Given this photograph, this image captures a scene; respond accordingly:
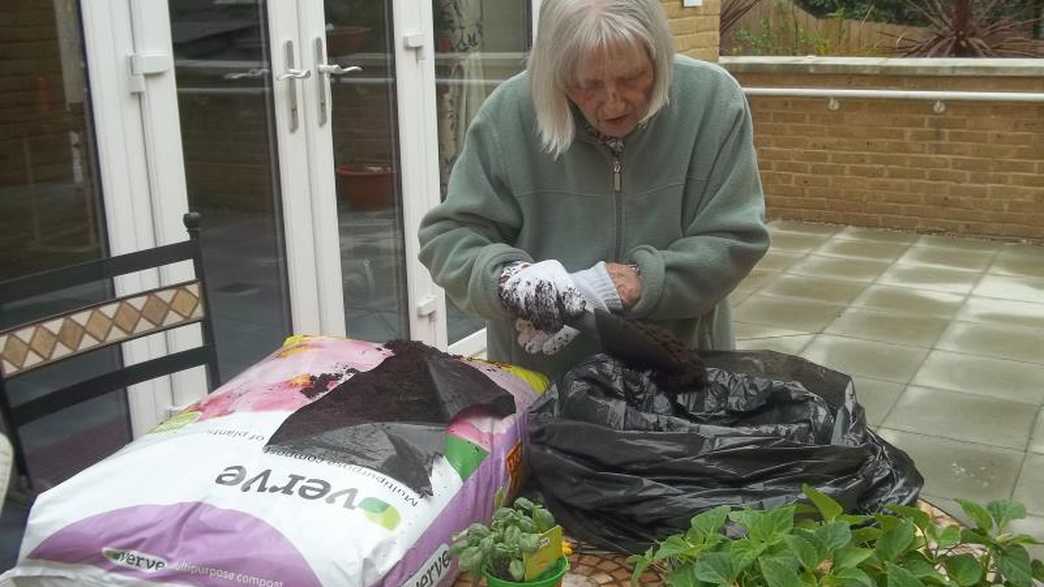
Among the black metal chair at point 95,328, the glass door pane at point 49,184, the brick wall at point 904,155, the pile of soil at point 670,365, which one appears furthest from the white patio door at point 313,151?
the brick wall at point 904,155

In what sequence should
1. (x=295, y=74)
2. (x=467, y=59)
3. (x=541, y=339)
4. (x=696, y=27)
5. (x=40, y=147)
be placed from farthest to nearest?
(x=696, y=27)
(x=467, y=59)
(x=295, y=74)
(x=40, y=147)
(x=541, y=339)

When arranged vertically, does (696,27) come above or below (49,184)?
above

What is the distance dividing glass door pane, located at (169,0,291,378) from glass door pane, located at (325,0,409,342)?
32 cm

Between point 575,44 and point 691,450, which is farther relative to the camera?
point 575,44

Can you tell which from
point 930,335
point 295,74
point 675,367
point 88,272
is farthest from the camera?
point 930,335

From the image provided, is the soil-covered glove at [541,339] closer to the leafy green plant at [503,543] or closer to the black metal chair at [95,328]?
the leafy green plant at [503,543]

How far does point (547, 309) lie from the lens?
5.66 feet

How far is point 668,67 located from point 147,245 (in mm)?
1823

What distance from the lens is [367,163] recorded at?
3982 mm

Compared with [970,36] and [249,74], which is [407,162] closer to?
[249,74]

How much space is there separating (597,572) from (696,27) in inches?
207

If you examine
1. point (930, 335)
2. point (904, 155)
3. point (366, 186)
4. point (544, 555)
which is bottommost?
point (930, 335)

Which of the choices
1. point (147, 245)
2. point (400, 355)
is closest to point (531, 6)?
point (147, 245)

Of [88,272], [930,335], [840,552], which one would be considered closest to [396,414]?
[840,552]
